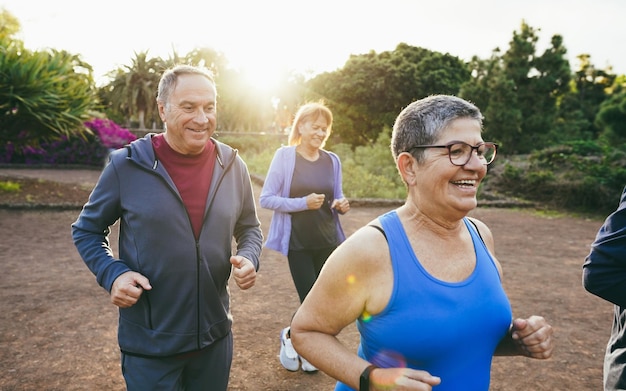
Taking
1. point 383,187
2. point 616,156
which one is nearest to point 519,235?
point 383,187

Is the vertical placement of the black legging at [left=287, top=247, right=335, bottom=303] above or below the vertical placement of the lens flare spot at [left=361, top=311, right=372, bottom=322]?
below

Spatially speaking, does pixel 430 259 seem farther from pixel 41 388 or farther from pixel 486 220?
pixel 486 220

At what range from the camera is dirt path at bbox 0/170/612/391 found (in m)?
3.68

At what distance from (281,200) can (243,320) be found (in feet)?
5.89

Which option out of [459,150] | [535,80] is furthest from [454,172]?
[535,80]

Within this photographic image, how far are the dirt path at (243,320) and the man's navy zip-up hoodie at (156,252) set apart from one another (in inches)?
66.2

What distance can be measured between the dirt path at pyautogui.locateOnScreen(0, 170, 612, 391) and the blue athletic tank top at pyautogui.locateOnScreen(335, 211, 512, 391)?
2.22 meters

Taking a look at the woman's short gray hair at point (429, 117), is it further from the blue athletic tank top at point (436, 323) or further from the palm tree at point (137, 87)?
the palm tree at point (137, 87)

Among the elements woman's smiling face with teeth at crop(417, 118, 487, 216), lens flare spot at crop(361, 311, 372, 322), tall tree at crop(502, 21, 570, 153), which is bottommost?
lens flare spot at crop(361, 311, 372, 322)

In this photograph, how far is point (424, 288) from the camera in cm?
147

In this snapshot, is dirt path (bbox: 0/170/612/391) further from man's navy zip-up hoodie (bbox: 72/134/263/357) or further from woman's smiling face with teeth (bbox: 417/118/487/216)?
woman's smiling face with teeth (bbox: 417/118/487/216)

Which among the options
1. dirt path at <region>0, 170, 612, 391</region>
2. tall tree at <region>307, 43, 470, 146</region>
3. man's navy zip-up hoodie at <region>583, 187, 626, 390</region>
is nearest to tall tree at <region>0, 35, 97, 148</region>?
dirt path at <region>0, 170, 612, 391</region>

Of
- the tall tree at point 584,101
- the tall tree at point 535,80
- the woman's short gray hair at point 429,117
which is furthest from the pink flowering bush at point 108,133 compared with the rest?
the woman's short gray hair at point 429,117

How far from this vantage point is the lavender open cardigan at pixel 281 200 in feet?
12.1
